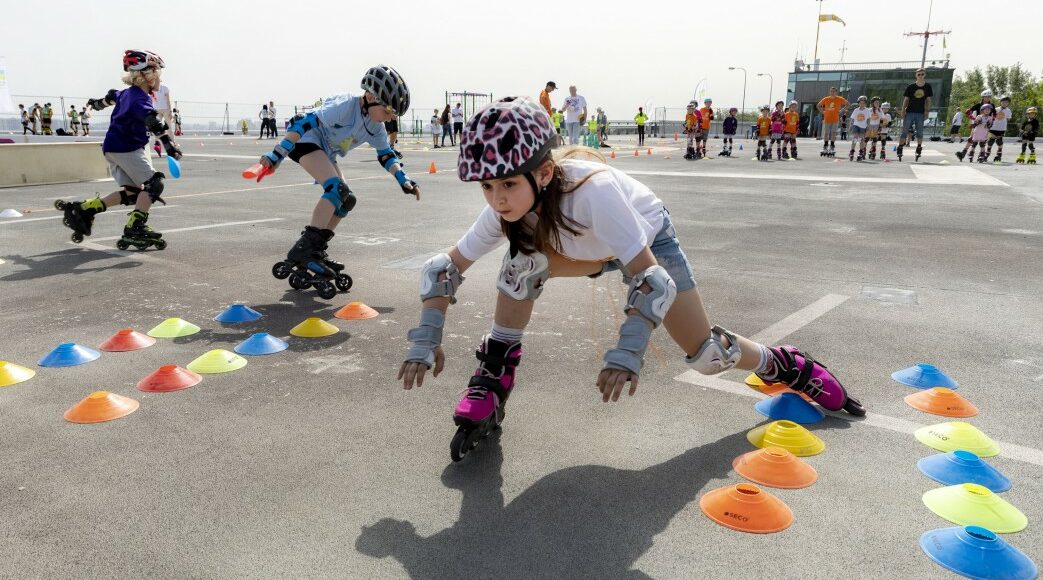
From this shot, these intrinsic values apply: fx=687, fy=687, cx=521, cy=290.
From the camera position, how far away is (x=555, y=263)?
2938 millimetres

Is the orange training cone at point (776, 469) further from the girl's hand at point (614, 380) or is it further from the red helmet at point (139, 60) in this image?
the red helmet at point (139, 60)

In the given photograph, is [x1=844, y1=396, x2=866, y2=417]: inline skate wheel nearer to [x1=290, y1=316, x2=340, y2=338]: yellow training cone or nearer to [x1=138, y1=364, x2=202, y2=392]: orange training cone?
[x1=290, y1=316, x2=340, y2=338]: yellow training cone

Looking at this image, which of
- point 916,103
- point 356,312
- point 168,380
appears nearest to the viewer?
point 168,380

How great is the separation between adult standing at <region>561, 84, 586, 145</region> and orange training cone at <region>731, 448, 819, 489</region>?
19.4 meters

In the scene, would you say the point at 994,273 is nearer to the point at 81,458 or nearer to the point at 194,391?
the point at 194,391

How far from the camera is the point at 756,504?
7.93 ft

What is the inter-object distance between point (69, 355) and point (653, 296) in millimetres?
3519

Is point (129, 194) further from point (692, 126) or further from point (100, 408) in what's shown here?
point (692, 126)

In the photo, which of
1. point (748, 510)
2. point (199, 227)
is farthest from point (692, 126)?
point (748, 510)

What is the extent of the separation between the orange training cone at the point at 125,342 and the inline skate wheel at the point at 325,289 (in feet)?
4.43

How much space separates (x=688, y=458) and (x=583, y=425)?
1.73 ft

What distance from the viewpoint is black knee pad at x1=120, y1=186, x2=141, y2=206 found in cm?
749

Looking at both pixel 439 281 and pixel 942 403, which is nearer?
pixel 439 281

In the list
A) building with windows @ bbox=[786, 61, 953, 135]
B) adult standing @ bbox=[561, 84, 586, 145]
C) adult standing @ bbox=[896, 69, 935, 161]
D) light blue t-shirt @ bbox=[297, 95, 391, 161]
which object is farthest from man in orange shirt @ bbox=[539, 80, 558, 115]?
building with windows @ bbox=[786, 61, 953, 135]
